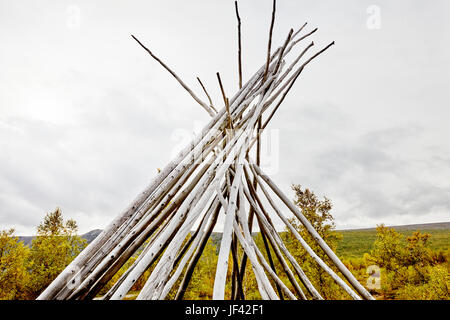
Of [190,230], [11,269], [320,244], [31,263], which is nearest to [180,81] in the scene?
[190,230]

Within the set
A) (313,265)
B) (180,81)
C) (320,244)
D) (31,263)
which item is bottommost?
(31,263)

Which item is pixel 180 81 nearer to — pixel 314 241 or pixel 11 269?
pixel 314 241

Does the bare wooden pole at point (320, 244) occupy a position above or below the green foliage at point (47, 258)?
above

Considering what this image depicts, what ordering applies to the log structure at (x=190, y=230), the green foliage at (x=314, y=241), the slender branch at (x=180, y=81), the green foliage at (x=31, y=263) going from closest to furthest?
the log structure at (x=190, y=230) < the slender branch at (x=180, y=81) < the green foliage at (x=314, y=241) < the green foliage at (x=31, y=263)

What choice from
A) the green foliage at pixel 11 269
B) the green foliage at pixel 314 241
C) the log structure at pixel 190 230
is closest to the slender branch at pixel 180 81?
the log structure at pixel 190 230

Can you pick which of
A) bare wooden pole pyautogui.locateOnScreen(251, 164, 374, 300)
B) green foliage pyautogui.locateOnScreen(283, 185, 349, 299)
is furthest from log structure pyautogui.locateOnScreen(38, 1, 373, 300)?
green foliage pyautogui.locateOnScreen(283, 185, 349, 299)

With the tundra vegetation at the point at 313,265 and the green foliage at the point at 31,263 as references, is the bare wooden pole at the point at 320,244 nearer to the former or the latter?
the tundra vegetation at the point at 313,265

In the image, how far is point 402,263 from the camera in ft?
51.8

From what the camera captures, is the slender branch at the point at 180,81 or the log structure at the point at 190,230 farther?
the slender branch at the point at 180,81

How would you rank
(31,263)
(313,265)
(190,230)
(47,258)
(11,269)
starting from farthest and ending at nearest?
(47,258), (31,263), (11,269), (313,265), (190,230)

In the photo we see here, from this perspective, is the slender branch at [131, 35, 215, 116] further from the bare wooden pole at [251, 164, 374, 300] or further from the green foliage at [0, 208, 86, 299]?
the green foliage at [0, 208, 86, 299]
